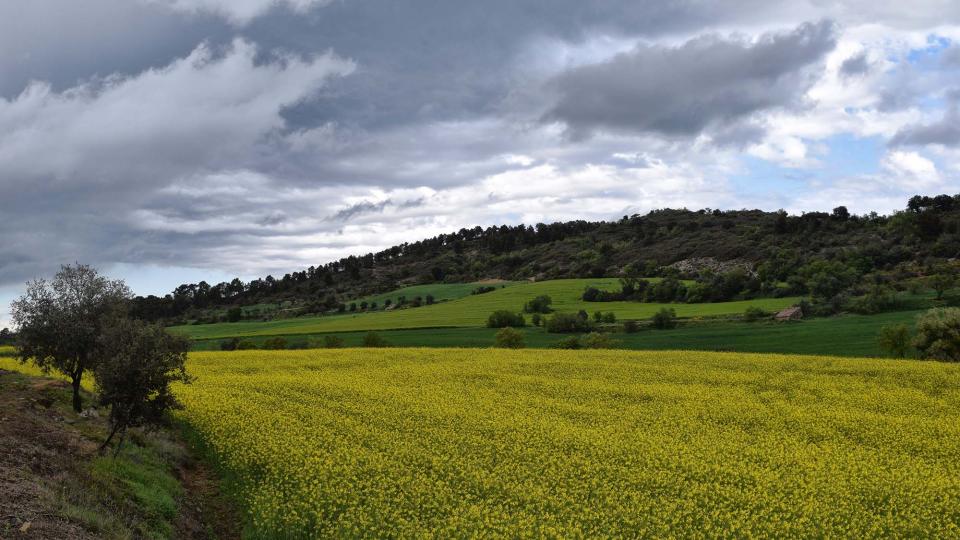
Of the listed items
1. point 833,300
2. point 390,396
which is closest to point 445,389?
point 390,396

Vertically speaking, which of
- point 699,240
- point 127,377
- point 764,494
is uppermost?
point 699,240

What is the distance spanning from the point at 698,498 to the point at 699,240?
154669mm

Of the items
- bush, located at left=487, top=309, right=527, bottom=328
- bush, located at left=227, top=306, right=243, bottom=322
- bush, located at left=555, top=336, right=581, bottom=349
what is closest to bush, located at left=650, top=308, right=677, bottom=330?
bush, located at left=487, top=309, right=527, bottom=328

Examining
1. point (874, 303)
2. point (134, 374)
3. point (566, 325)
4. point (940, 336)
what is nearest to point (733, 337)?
point (566, 325)

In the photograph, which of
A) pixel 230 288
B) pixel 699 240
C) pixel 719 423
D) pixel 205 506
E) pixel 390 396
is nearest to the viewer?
pixel 205 506

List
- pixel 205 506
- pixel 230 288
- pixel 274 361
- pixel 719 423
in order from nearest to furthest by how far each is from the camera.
Result: pixel 205 506 → pixel 719 423 → pixel 274 361 → pixel 230 288

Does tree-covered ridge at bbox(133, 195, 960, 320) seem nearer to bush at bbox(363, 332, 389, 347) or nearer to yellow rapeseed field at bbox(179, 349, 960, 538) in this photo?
bush at bbox(363, 332, 389, 347)

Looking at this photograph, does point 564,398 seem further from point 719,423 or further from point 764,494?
point 764,494

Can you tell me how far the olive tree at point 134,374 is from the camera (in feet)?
62.4

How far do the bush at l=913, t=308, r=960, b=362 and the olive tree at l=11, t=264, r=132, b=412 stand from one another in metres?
44.3

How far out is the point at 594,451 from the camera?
19.9 meters

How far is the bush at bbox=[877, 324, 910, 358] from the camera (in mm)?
44781

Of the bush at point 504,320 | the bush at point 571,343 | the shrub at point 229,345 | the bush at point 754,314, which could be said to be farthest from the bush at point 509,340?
the bush at point 754,314

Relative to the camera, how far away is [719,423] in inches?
963
